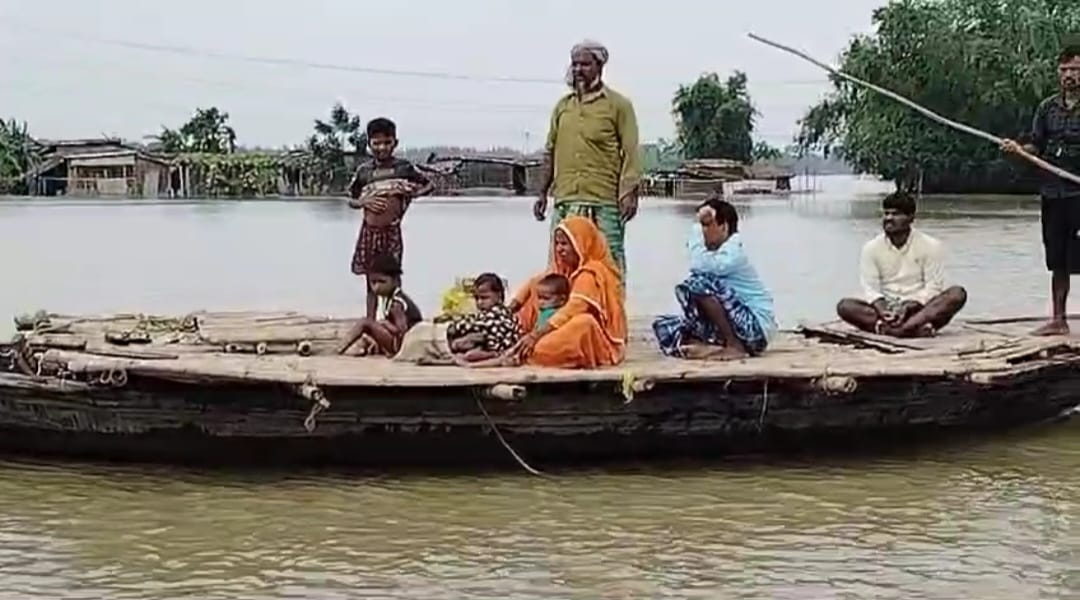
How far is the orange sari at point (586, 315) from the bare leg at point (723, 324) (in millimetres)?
424

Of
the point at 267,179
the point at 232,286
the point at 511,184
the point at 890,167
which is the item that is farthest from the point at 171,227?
the point at 511,184

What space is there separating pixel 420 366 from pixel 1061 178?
356 cm

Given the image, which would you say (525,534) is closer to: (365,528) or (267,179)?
(365,528)

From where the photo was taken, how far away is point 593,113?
7266mm

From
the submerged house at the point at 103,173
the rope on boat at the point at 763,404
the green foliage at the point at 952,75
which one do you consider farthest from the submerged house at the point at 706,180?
the rope on boat at the point at 763,404

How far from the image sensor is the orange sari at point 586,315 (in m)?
6.62

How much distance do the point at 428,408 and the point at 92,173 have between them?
55.4 meters

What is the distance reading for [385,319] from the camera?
741 centimetres

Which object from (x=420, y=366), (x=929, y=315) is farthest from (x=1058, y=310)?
(x=420, y=366)

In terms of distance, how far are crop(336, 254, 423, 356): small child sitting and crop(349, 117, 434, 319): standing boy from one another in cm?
7

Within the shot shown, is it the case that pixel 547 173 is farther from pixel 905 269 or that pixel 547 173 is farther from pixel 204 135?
pixel 204 135

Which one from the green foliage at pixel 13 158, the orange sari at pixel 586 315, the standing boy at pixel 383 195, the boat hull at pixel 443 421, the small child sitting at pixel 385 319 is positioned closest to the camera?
the boat hull at pixel 443 421

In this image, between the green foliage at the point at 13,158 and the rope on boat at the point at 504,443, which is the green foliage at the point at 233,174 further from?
the rope on boat at the point at 504,443

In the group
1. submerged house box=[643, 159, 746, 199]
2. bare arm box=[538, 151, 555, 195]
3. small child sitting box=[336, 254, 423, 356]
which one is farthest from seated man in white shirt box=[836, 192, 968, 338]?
submerged house box=[643, 159, 746, 199]
